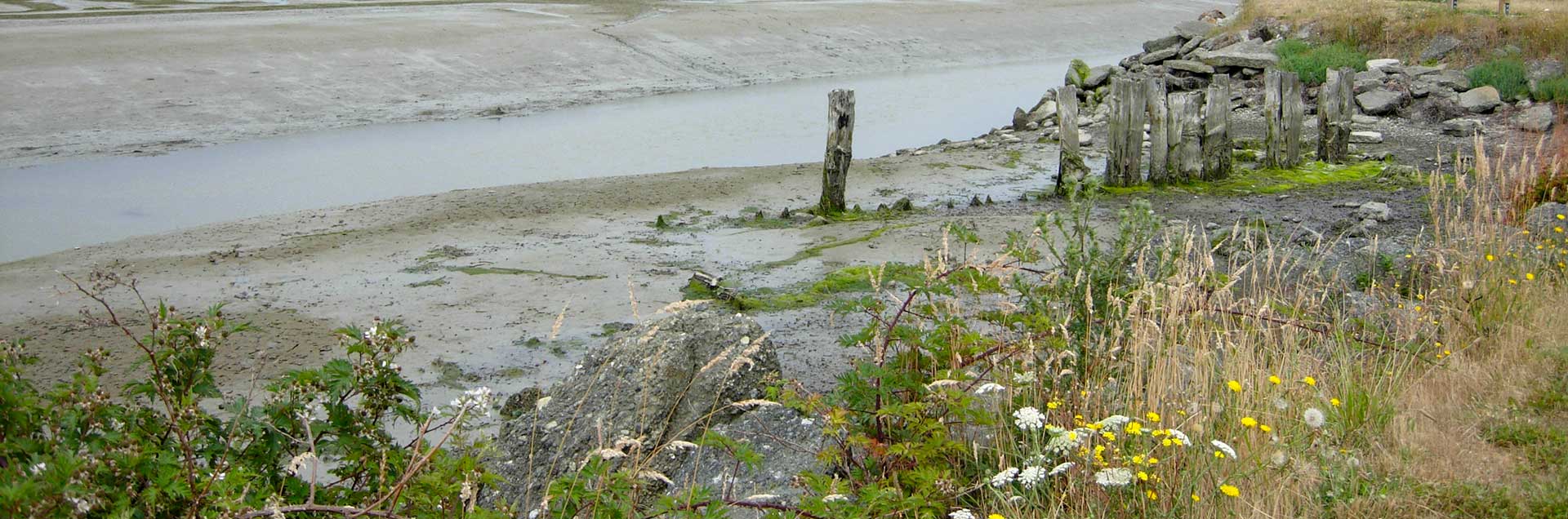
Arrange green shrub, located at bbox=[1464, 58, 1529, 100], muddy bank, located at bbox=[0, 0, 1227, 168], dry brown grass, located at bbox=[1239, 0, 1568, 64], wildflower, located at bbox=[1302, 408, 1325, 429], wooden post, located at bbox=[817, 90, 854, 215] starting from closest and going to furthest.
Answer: wildflower, located at bbox=[1302, 408, 1325, 429] < wooden post, located at bbox=[817, 90, 854, 215] < green shrub, located at bbox=[1464, 58, 1529, 100] < muddy bank, located at bbox=[0, 0, 1227, 168] < dry brown grass, located at bbox=[1239, 0, 1568, 64]

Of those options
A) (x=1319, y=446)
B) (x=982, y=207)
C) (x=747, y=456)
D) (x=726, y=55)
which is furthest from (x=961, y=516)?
(x=726, y=55)

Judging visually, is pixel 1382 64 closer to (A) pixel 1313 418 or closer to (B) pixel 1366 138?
(B) pixel 1366 138

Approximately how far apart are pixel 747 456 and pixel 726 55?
20.1m

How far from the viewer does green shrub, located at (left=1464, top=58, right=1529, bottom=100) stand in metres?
15.0

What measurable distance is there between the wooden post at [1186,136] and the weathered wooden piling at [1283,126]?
1.05 metres

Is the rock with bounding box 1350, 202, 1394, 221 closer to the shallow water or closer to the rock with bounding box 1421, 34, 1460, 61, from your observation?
the shallow water

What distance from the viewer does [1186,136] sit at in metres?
11.6

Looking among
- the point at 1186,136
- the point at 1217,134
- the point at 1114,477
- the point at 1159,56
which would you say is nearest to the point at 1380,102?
the point at 1217,134

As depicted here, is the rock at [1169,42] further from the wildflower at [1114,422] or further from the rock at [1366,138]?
the wildflower at [1114,422]

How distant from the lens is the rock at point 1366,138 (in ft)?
45.3

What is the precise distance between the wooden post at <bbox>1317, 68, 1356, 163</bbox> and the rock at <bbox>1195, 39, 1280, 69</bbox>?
4.98 m

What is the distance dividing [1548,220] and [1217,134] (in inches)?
173

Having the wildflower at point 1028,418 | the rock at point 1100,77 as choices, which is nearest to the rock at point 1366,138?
the rock at point 1100,77

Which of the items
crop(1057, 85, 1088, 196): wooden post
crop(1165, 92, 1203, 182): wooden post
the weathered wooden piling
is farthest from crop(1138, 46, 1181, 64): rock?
crop(1057, 85, 1088, 196): wooden post
